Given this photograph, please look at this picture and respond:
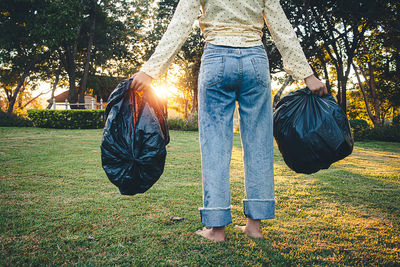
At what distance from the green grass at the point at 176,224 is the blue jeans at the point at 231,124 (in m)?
0.26

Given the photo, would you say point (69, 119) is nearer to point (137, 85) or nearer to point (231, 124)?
point (137, 85)

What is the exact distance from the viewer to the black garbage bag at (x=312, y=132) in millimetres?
1861

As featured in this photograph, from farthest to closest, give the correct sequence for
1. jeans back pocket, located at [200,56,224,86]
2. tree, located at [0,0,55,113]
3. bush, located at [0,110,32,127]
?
bush, located at [0,110,32,127] < tree, located at [0,0,55,113] < jeans back pocket, located at [200,56,224,86]

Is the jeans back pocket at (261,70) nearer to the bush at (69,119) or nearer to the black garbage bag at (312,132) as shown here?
the black garbage bag at (312,132)

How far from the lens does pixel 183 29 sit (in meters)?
→ 1.78

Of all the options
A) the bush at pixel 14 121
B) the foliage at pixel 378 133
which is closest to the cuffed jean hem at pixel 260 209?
the foliage at pixel 378 133

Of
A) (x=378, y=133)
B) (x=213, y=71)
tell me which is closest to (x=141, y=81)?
(x=213, y=71)

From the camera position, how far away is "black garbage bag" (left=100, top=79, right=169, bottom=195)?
5.77ft

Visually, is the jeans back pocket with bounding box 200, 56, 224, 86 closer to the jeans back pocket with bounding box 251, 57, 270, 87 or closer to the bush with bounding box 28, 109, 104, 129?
the jeans back pocket with bounding box 251, 57, 270, 87

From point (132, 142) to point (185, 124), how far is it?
1315cm

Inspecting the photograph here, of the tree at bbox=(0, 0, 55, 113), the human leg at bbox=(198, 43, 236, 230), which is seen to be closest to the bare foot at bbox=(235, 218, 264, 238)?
the human leg at bbox=(198, 43, 236, 230)

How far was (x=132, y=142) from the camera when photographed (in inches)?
69.2

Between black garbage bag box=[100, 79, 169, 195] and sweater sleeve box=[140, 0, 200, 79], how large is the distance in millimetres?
197

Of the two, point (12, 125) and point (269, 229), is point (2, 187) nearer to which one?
point (269, 229)
